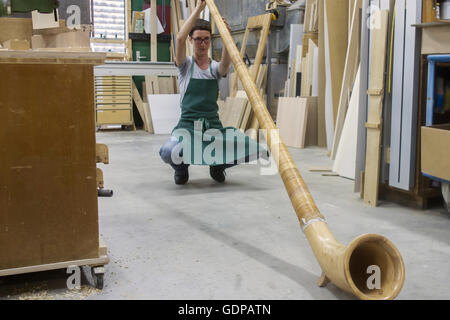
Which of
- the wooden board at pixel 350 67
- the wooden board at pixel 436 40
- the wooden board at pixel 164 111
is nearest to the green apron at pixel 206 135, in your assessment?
the wooden board at pixel 350 67

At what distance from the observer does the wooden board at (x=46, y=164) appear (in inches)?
64.2

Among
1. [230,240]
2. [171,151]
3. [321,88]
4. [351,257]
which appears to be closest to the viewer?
[351,257]

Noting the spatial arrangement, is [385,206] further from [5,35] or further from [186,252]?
[5,35]

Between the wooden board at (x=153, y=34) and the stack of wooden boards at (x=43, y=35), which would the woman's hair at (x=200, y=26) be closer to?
the stack of wooden boards at (x=43, y=35)

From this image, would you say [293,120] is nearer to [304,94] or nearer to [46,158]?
[304,94]

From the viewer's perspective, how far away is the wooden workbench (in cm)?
162

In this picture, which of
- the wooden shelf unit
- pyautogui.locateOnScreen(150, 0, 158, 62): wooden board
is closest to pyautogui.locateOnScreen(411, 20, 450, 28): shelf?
the wooden shelf unit

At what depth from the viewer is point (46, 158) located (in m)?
1.69

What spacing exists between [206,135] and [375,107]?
4.11 ft

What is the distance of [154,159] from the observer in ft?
16.1

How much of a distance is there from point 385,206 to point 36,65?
2264 millimetres

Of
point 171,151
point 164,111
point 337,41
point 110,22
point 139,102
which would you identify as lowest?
point 171,151

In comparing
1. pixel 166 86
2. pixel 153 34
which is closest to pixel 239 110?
pixel 166 86

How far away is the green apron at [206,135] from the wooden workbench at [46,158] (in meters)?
1.76
